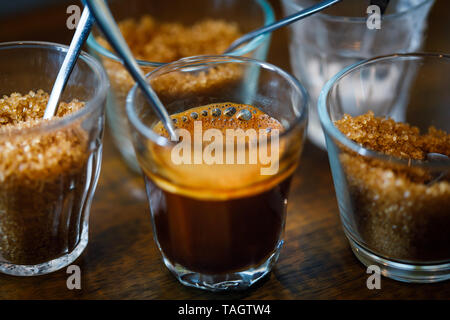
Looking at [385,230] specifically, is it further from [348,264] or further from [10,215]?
[10,215]

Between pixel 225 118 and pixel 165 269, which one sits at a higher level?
pixel 225 118

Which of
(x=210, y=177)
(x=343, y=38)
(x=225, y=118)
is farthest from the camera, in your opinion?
(x=343, y=38)

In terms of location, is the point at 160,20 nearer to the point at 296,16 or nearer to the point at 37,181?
the point at 296,16

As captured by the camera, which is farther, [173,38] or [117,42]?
[173,38]

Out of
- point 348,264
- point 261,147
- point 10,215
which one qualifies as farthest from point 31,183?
point 348,264

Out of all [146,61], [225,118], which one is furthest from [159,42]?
[225,118]

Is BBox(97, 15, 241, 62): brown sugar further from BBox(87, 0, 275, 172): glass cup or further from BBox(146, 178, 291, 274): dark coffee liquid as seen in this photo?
BBox(146, 178, 291, 274): dark coffee liquid

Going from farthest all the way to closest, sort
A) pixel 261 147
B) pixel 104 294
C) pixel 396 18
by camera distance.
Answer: pixel 396 18 → pixel 104 294 → pixel 261 147
